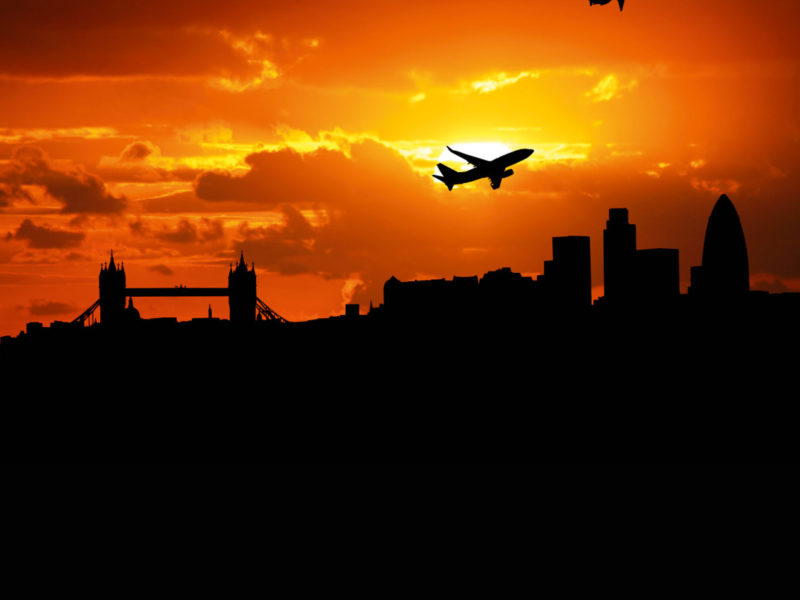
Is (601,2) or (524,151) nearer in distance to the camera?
(601,2)

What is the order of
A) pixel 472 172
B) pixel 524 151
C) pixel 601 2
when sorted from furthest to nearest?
pixel 524 151, pixel 472 172, pixel 601 2

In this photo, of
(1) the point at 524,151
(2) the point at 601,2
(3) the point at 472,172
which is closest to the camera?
(2) the point at 601,2

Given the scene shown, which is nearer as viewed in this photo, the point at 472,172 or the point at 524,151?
the point at 472,172

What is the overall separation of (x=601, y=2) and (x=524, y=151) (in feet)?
286

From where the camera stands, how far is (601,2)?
199 feet

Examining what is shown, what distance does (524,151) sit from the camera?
148 m

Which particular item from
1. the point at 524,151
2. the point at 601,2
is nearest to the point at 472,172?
the point at 524,151

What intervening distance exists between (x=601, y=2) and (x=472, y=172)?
75190 mm

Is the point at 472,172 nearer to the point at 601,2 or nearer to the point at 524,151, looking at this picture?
the point at 524,151

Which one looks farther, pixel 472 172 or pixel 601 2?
pixel 472 172
